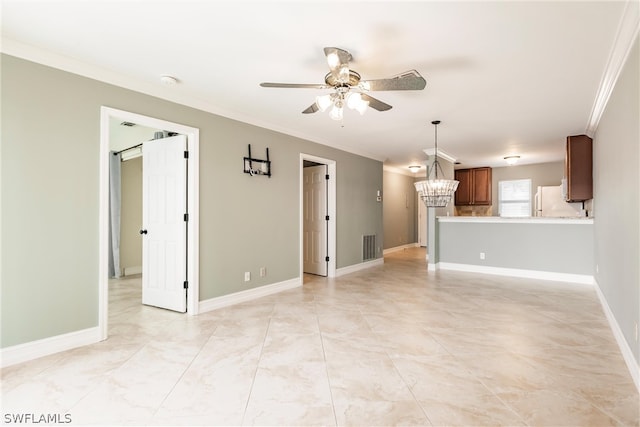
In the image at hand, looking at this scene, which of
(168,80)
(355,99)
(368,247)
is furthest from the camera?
(368,247)

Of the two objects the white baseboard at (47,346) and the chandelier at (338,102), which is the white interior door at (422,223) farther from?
the white baseboard at (47,346)

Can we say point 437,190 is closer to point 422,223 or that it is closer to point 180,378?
point 180,378

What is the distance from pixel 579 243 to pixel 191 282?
600cm

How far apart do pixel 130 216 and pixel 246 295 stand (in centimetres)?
335

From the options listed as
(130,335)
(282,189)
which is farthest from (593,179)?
(130,335)

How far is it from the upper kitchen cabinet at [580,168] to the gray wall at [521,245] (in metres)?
0.85

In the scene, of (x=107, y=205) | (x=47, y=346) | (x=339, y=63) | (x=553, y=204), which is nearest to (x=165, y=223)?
(x=107, y=205)

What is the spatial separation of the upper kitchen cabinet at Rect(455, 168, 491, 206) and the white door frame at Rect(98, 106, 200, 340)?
24.8ft

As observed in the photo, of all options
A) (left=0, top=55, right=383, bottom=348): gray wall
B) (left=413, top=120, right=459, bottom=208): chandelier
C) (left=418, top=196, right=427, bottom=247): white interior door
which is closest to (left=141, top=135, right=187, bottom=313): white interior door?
(left=0, top=55, right=383, bottom=348): gray wall

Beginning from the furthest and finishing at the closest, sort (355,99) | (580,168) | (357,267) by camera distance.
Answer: (357,267), (580,168), (355,99)

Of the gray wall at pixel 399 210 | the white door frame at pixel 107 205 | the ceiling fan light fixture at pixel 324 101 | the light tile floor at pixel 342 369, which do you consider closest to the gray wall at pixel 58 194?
the white door frame at pixel 107 205

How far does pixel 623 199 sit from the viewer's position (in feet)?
8.50

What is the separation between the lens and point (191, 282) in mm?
3693

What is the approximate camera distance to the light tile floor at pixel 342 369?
74.3 inches
